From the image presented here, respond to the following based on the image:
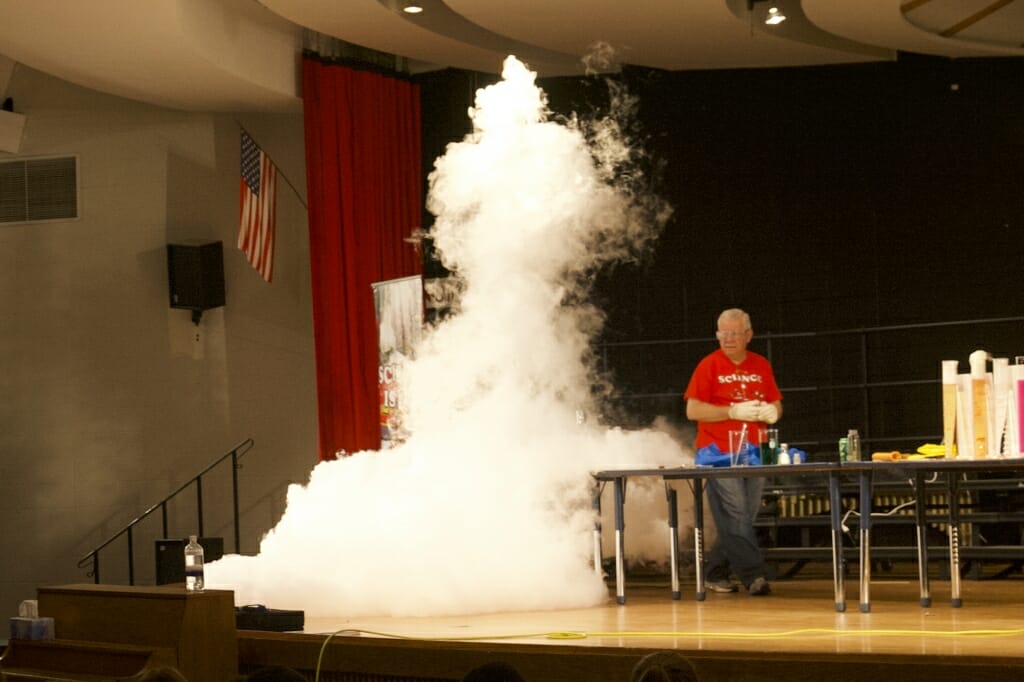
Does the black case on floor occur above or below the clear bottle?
below

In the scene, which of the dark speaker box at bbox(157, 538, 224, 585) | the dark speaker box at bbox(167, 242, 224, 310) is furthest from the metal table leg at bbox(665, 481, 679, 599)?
the dark speaker box at bbox(167, 242, 224, 310)

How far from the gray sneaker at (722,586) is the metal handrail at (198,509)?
4.80 meters

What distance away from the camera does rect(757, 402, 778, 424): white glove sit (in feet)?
23.5

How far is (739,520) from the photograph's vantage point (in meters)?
7.24

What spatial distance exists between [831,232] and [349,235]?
12.6 feet

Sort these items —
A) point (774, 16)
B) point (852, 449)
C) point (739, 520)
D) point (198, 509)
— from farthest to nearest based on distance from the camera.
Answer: point (198, 509) → point (774, 16) → point (739, 520) → point (852, 449)

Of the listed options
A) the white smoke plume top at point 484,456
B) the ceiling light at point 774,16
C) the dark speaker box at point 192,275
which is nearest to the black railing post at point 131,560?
the dark speaker box at point 192,275

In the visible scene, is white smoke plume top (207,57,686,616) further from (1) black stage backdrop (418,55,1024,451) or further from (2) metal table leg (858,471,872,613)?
(1) black stage backdrop (418,55,1024,451)

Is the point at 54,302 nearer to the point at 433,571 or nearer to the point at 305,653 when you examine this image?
the point at 433,571

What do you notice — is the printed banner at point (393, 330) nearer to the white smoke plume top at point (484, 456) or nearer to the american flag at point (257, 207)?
the white smoke plume top at point (484, 456)

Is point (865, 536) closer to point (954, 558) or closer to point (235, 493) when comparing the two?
point (954, 558)

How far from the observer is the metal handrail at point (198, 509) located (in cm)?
1103

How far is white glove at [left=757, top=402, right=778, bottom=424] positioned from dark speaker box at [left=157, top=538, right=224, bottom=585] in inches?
192

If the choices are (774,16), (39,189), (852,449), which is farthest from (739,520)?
(39,189)
